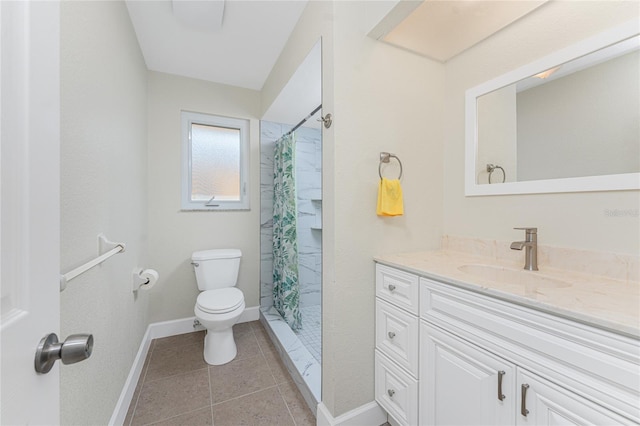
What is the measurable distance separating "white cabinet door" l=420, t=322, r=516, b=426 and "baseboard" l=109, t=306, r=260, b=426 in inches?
59.4

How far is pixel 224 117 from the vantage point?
2.49 meters

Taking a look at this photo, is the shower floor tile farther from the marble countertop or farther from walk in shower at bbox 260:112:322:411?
the marble countertop

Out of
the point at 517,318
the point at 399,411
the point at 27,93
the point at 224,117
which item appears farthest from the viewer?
the point at 224,117

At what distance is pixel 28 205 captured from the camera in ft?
1.41

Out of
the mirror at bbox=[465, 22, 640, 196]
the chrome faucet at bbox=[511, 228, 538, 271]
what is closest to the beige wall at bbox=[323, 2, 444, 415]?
the mirror at bbox=[465, 22, 640, 196]

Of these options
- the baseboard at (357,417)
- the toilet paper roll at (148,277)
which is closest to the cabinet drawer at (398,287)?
the baseboard at (357,417)

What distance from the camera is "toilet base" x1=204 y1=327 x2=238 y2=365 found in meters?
1.90

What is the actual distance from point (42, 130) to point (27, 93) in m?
0.06

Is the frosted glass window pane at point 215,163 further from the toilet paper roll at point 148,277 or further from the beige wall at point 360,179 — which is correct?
the beige wall at point 360,179

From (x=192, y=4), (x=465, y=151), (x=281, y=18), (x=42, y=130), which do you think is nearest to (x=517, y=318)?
(x=465, y=151)

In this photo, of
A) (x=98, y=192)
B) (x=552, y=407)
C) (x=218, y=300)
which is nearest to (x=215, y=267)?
(x=218, y=300)

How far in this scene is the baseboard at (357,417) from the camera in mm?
1283

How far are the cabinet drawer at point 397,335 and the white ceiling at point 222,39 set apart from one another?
1.85 metres

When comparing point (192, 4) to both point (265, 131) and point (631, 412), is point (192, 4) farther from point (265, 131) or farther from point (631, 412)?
point (631, 412)
